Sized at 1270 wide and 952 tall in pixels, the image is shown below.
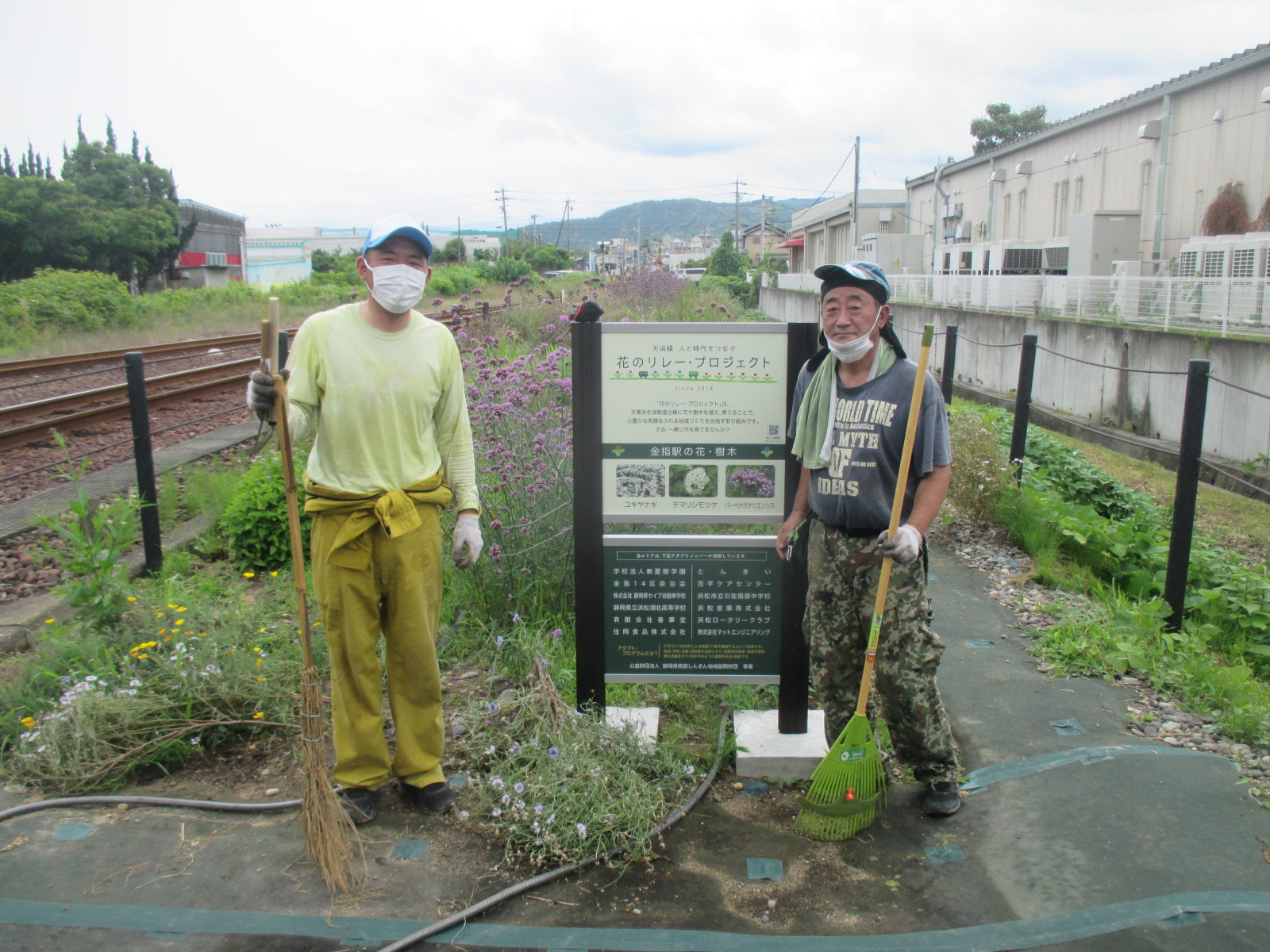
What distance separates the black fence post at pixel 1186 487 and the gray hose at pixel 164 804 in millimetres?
4655

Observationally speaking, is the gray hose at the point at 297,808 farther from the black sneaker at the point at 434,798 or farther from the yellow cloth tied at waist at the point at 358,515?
the yellow cloth tied at waist at the point at 358,515

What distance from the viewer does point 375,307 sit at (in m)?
3.31

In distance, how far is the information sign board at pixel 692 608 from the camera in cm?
381

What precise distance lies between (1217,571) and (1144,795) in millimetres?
3240

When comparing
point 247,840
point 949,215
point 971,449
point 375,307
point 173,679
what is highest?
point 949,215

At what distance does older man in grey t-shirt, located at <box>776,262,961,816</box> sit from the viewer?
10.6 feet

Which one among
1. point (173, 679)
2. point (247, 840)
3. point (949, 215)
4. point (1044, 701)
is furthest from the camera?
point (949, 215)

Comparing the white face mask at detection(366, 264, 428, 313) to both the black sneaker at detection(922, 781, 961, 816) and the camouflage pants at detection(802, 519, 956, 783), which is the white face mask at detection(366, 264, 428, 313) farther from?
the black sneaker at detection(922, 781, 961, 816)

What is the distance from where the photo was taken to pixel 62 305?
22.3 meters

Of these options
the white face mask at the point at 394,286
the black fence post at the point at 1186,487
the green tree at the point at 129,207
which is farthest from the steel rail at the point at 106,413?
the green tree at the point at 129,207

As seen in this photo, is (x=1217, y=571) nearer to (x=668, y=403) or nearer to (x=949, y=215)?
(x=668, y=403)

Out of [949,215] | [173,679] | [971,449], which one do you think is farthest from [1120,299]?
[949,215]

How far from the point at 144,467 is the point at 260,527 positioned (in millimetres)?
818

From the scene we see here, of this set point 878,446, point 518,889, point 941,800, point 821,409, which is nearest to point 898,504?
point 878,446
